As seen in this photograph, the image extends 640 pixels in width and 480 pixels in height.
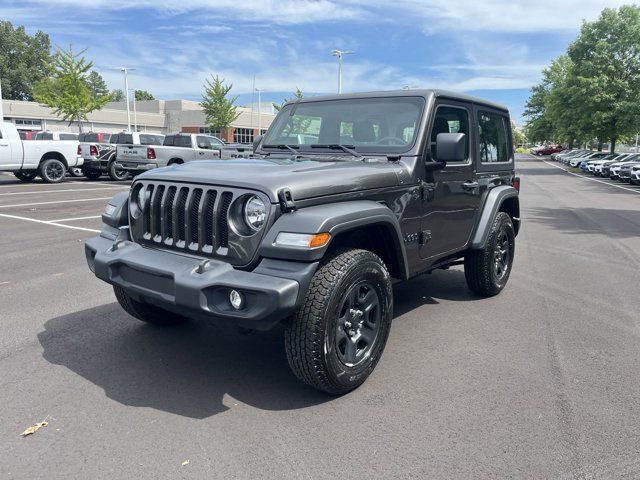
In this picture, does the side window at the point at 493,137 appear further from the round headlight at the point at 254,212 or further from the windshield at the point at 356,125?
the round headlight at the point at 254,212

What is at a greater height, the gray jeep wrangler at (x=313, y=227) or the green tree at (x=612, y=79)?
the green tree at (x=612, y=79)

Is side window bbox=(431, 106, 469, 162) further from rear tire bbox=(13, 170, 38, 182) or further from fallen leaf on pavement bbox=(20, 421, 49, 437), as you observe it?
rear tire bbox=(13, 170, 38, 182)

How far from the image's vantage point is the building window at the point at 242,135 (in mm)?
65062

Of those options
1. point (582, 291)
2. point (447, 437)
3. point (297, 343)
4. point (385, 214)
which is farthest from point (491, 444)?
point (582, 291)

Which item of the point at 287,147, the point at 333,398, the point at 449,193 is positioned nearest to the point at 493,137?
the point at 449,193

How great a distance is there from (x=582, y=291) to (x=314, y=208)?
421 centimetres

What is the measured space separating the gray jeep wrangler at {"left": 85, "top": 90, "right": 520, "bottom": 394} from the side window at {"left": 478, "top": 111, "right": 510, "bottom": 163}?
0.36 meters

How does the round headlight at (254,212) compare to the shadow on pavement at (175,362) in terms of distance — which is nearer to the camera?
the round headlight at (254,212)

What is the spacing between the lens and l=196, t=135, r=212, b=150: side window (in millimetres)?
19781

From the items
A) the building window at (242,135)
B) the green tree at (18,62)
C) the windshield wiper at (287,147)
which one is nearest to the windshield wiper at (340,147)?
the windshield wiper at (287,147)

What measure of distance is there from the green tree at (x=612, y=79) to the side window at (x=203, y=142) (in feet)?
95.4

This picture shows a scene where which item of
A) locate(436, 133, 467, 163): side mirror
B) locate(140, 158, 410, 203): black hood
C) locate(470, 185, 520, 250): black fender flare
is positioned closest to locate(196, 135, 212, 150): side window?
locate(470, 185, 520, 250): black fender flare

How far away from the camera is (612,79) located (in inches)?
1479

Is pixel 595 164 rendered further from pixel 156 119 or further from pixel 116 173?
pixel 156 119
